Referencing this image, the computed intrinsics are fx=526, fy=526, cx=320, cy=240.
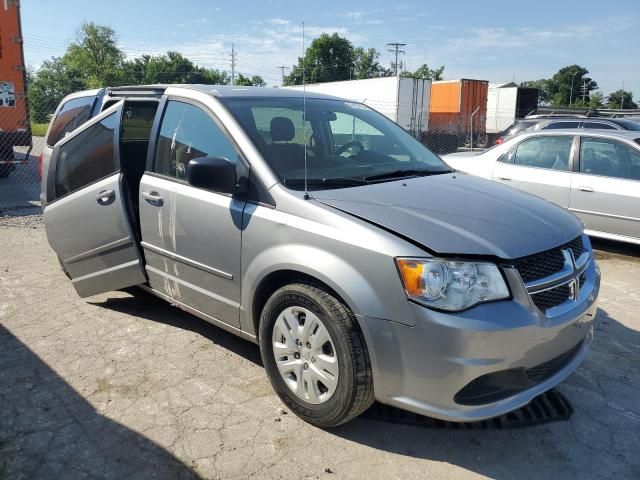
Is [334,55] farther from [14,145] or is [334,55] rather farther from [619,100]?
[14,145]

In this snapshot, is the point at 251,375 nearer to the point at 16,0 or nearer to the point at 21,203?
the point at 21,203

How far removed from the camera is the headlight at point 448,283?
2373mm

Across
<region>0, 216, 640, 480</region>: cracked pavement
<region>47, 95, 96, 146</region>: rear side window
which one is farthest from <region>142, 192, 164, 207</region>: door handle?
<region>47, 95, 96, 146</region>: rear side window

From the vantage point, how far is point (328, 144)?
142 inches

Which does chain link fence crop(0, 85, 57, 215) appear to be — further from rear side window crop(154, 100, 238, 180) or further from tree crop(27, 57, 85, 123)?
tree crop(27, 57, 85, 123)

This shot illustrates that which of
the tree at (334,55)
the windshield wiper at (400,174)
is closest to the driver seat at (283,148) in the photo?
the windshield wiper at (400,174)

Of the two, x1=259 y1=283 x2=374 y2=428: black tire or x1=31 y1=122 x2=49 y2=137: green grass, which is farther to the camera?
x1=31 y1=122 x2=49 y2=137: green grass

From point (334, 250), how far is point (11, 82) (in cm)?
1168

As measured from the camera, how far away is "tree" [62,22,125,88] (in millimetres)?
70875

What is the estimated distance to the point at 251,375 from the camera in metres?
3.45

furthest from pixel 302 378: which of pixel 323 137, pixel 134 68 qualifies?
pixel 134 68

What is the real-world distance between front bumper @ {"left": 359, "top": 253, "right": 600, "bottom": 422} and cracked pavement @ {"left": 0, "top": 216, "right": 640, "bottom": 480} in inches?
15.0

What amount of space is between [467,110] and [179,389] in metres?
28.1

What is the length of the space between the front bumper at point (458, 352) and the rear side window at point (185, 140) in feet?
5.15
